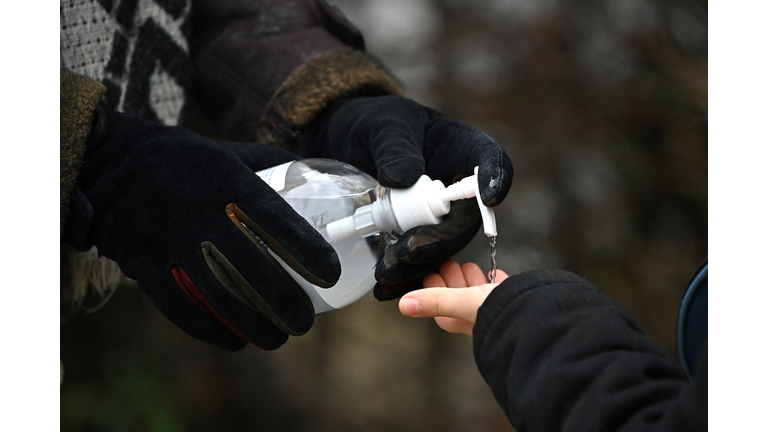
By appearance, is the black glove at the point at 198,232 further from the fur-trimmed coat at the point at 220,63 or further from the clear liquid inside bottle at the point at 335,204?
the fur-trimmed coat at the point at 220,63

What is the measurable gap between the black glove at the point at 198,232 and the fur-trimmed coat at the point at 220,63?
19 cm

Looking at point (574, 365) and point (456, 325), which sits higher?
point (574, 365)

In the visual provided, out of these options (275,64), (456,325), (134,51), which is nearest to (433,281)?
(456,325)

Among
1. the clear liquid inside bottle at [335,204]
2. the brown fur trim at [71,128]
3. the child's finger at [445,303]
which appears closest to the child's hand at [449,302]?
the child's finger at [445,303]

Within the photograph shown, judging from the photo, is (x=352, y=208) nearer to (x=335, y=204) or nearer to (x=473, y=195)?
(x=335, y=204)

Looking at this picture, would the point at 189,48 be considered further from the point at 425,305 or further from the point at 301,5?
the point at 425,305

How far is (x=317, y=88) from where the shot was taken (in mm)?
789

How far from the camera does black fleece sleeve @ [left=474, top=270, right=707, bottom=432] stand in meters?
0.34

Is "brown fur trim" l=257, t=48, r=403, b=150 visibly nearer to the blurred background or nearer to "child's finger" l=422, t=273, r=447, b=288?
"child's finger" l=422, t=273, r=447, b=288

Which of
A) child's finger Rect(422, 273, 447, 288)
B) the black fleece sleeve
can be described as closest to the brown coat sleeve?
child's finger Rect(422, 273, 447, 288)

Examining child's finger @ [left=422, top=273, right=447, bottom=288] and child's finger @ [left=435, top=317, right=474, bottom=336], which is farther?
child's finger @ [left=422, top=273, right=447, bottom=288]

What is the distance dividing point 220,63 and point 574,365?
28.1 inches

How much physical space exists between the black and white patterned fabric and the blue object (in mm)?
719

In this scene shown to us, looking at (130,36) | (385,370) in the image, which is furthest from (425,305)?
(385,370)
